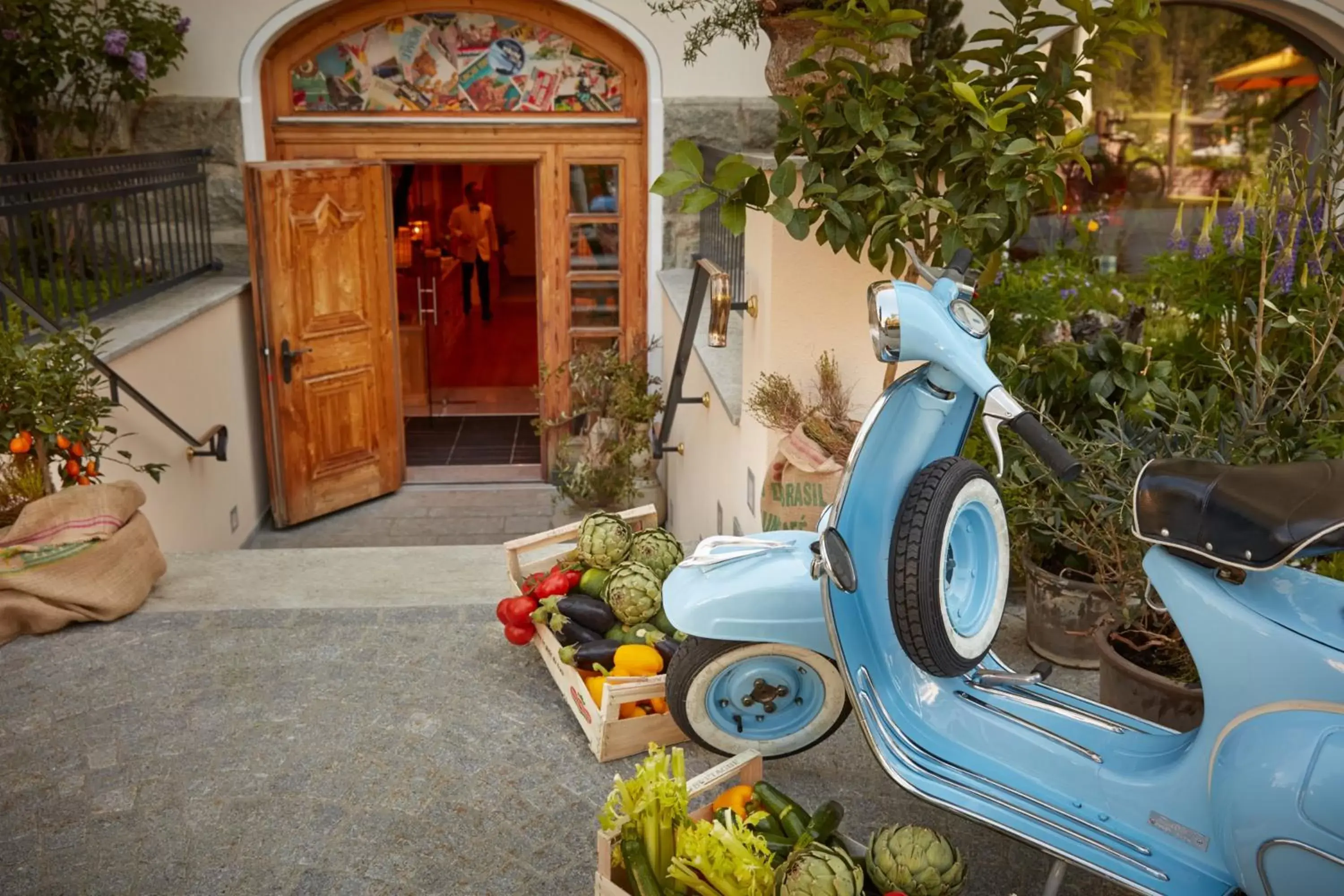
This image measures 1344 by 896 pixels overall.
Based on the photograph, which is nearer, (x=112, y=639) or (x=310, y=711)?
(x=310, y=711)

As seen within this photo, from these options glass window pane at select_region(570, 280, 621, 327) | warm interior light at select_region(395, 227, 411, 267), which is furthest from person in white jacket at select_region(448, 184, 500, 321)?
glass window pane at select_region(570, 280, 621, 327)

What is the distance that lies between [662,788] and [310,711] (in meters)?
1.42

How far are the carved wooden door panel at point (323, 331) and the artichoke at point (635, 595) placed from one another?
373cm

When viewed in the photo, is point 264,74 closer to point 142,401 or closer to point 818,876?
point 142,401

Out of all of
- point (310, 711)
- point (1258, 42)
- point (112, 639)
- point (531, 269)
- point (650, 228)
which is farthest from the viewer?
point (531, 269)

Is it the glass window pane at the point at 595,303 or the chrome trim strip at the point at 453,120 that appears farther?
the glass window pane at the point at 595,303

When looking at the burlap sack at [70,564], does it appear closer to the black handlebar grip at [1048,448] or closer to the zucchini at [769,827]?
the zucchini at [769,827]

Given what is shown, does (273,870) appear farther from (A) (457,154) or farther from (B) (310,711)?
(A) (457,154)

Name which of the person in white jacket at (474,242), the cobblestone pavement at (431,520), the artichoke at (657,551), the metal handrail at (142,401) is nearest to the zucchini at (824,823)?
the artichoke at (657,551)

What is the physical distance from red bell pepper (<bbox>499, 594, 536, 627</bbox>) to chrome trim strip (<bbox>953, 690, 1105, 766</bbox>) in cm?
131

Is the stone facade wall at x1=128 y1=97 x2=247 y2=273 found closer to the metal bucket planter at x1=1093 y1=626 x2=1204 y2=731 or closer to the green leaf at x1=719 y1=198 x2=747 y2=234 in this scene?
the green leaf at x1=719 y1=198 x2=747 y2=234

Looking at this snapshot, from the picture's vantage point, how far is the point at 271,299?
625cm

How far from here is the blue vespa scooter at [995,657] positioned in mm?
1751

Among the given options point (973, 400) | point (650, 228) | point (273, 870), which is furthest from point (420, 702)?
point (650, 228)
